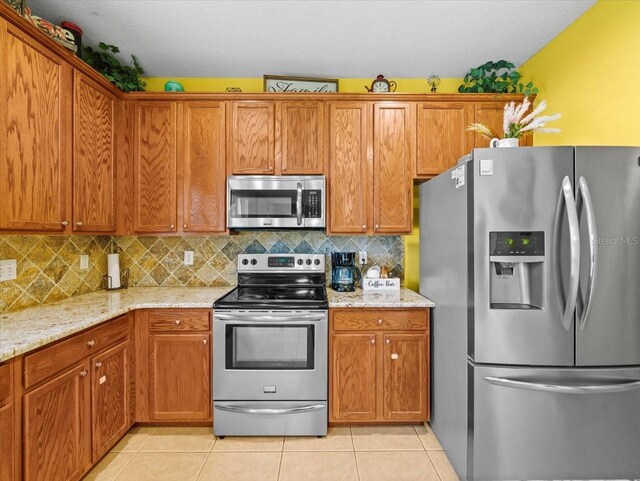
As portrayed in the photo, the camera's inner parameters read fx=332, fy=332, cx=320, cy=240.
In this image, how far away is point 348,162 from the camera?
105 inches

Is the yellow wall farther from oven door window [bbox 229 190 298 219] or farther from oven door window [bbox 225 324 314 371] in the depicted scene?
oven door window [bbox 225 324 314 371]

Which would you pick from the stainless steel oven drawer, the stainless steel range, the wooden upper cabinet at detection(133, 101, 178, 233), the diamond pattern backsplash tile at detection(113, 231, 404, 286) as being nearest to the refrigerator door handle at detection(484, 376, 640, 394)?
the stainless steel range

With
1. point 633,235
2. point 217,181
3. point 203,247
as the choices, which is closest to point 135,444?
point 203,247

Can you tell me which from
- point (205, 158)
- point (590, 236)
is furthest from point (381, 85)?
point (590, 236)

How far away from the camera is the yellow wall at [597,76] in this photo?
6.21ft

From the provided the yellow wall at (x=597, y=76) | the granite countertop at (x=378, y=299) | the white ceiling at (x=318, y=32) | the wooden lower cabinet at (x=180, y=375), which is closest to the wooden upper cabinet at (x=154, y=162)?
the white ceiling at (x=318, y=32)

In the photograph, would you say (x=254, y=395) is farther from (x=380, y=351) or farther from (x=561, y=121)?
(x=561, y=121)

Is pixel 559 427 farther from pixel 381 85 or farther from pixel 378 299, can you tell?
pixel 381 85

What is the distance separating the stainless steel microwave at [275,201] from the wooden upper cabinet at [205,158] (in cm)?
14

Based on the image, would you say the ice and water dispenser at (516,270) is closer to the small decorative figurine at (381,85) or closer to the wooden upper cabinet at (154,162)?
the small decorative figurine at (381,85)

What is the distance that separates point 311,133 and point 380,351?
1.74 metres

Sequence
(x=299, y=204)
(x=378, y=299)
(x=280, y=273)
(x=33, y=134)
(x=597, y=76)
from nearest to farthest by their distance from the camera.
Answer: (x=33, y=134) → (x=597, y=76) → (x=378, y=299) → (x=299, y=204) → (x=280, y=273)

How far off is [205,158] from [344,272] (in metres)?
1.45

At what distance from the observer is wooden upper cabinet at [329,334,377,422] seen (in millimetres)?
2330
